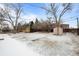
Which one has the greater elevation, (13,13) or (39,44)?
(13,13)

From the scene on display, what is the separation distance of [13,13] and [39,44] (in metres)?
0.39

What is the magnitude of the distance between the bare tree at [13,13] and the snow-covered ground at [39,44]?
0.38 feet

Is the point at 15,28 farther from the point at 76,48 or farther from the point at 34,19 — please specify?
the point at 76,48

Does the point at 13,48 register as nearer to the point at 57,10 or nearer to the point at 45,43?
the point at 45,43

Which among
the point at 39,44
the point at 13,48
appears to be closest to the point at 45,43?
the point at 39,44

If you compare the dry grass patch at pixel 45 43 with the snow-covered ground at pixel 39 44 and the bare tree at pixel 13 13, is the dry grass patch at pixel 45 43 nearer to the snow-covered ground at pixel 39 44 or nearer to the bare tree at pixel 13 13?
the snow-covered ground at pixel 39 44

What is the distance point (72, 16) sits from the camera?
65.7 inches

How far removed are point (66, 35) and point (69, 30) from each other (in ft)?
0.18

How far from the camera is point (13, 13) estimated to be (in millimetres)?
1708

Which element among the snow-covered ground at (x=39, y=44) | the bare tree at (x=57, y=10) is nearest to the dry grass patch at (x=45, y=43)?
the snow-covered ground at (x=39, y=44)

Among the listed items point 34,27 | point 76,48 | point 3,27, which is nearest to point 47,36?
point 34,27

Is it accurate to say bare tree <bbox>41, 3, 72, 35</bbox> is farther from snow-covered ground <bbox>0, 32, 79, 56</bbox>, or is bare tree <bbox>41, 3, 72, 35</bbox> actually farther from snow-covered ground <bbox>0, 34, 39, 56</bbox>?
snow-covered ground <bbox>0, 34, 39, 56</bbox>

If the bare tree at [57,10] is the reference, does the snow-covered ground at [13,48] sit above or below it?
below

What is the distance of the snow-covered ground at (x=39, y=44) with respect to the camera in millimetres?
1649
